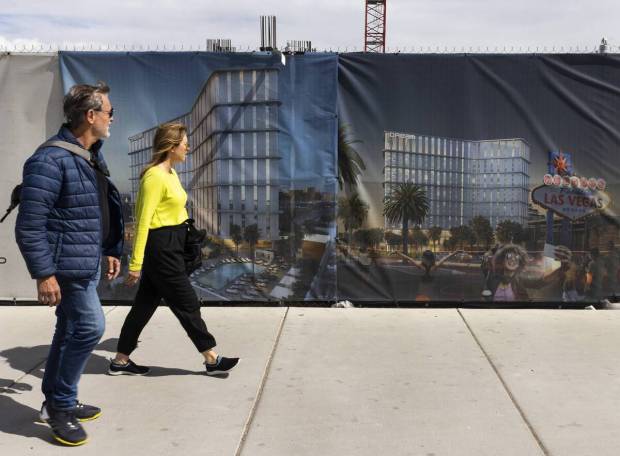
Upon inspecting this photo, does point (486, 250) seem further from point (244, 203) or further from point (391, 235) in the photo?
point (244, 203)

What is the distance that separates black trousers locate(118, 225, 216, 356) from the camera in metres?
4.59

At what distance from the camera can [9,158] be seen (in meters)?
6.81

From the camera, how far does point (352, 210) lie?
6766 millimetres

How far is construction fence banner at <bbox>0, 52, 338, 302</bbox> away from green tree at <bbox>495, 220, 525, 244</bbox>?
1.55 meters

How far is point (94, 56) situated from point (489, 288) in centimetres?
431

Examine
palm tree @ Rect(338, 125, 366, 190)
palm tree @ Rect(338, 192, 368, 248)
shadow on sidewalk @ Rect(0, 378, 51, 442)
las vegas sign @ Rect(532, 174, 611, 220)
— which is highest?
palm tree @ Rect(338, 125, 366, 190)

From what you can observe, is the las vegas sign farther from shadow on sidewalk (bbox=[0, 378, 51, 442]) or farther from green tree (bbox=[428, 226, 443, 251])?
shadow on sidewalk (bbox=[0, 378, 51, 442])

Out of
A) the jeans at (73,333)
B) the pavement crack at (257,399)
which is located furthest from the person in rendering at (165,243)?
the jeans at (73,333)

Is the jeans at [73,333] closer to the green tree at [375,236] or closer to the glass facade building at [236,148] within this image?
the glass facade building at [236,148]

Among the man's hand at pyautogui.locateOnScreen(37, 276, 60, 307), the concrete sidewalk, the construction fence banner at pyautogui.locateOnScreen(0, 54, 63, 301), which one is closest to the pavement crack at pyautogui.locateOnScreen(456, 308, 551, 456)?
the concrete sidewalk

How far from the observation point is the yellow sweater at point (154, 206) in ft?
14.6

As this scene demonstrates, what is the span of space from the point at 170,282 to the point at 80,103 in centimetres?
137

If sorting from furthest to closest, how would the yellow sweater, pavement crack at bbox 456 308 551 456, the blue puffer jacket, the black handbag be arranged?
the black handbag → the yellow sweater → pavement crack at bbox 456 308 551 456 → the blue puffer jacket

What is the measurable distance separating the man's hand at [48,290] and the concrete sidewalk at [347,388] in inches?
31.3
